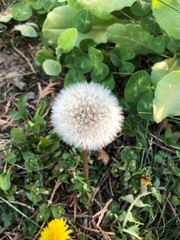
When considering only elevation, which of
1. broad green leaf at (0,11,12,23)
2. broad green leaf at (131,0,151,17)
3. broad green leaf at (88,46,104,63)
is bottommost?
broad green leaf at (0,11,12,23)

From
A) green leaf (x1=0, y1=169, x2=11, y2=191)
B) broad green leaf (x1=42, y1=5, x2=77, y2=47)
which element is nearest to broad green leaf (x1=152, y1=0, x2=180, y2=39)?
Result: broad green leaf (x1=42, y1=5, x2=77, y2=47)

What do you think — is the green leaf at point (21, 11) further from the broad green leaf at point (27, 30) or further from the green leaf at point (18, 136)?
the green leaf at point (18, 136)

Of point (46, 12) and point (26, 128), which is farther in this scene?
point (46, 12)

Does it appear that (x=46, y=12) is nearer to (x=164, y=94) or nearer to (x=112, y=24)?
(x=112, y=24)

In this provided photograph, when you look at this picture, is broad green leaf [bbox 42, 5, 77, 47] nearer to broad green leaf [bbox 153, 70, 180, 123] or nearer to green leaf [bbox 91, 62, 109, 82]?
green leaf [bbox 91, 62, 109, 82]

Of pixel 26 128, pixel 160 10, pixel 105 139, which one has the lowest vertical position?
pixel 26 128

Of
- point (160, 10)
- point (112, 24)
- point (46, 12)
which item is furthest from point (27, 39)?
point (160, 10)
